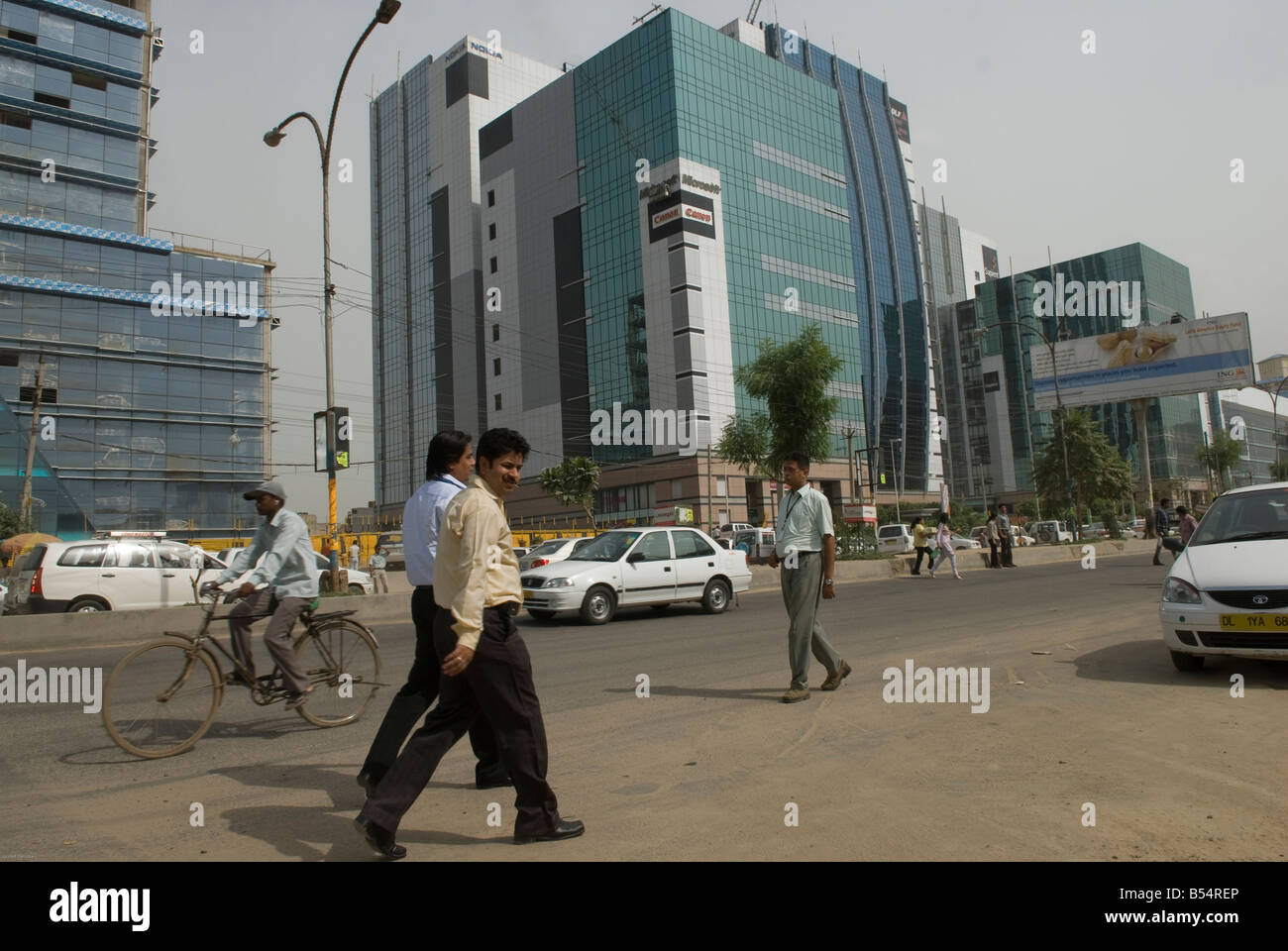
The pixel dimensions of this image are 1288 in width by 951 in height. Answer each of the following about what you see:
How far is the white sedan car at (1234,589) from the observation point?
589 centimetres

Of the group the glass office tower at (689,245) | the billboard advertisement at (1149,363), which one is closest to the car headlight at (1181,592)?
the billboard advertisement at (1149,363)

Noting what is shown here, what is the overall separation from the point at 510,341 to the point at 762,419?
54.8m

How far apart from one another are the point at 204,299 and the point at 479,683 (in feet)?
238

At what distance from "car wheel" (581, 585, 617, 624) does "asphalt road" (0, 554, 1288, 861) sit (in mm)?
4857

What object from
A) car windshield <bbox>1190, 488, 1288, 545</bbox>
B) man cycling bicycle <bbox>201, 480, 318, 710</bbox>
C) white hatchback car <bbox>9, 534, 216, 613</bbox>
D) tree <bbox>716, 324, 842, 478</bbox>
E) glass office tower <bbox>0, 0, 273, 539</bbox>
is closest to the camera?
man cycling bicycle <bbox>201, 480, 318, 710</bbox>

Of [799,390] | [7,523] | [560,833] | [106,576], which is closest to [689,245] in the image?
[799,390]

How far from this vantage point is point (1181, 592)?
6395 mm

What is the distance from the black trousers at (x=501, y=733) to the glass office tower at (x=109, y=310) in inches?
2372

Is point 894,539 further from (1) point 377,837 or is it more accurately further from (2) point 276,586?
(1) point 377,837

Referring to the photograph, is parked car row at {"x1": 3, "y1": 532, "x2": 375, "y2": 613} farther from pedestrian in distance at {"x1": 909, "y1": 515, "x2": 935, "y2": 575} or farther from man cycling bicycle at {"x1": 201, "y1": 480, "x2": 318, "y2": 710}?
pedestrian in distance at {"x1": 909, "y1": 515, "x2": 935, "y2": 575}

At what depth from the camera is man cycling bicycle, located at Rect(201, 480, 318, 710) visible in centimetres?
563

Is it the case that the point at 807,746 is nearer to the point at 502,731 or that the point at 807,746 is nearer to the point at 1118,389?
the point at 502,731

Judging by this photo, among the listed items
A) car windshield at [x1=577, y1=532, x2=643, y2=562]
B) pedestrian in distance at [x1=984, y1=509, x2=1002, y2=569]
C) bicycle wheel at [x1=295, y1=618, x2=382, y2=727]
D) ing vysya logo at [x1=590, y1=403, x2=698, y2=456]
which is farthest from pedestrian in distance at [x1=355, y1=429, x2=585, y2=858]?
ing vysya logo at [x1=590, y1=403, x2=698, y2=456]

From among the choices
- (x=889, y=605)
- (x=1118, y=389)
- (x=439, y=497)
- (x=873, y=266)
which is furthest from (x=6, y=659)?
(x=873, y=266)
